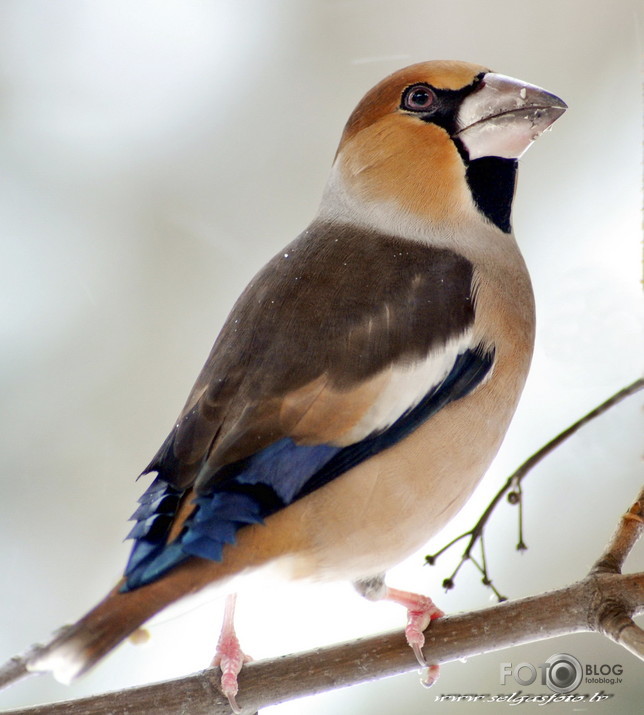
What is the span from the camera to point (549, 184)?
1.97m

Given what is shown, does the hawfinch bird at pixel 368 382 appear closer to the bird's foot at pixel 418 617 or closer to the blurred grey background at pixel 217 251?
the bird's foot at pixel 418 617

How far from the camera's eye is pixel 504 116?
56.8 inches

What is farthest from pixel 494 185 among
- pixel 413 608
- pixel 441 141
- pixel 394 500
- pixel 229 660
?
pixel 229 660

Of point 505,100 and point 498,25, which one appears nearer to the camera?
point 505,100

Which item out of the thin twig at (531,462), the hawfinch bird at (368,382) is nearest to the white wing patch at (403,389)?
the hawfinch bird at (368,382)

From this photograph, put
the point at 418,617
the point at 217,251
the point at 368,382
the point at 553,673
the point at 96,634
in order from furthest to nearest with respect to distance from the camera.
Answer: the point at 217,251 < the point at 553,673 < the point at 418,617 < the point at 368,382 < the point at 96,634

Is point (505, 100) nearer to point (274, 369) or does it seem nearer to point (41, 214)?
point (274, 369)

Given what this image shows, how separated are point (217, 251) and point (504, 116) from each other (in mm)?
832

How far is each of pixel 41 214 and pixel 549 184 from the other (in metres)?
1.20

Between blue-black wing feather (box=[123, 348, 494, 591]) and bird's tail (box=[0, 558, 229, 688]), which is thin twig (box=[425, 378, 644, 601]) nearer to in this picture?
blue-black wing feather (box=[123, 348, 494, 591])

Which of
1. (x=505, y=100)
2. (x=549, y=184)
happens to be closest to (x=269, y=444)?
(x=505, y=100)

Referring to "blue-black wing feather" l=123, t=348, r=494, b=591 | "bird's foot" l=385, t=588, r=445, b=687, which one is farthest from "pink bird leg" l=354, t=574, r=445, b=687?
"blue-black wing feather" l=123, t=348, r=494, b=591

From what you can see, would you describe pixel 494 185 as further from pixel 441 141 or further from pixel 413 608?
pixel 413 608

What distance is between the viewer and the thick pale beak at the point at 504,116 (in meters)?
1.42
